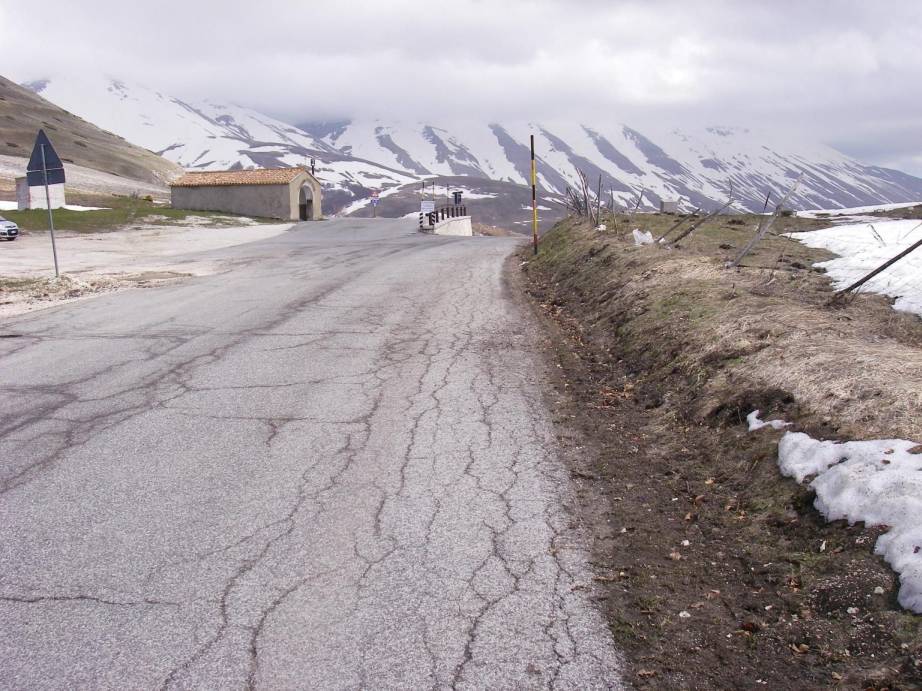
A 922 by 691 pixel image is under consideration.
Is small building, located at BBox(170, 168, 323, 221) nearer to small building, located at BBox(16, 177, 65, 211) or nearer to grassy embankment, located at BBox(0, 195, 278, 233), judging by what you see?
grassy embankment, located at BBox(0, 195, 278, 233)

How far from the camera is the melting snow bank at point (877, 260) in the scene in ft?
31.9

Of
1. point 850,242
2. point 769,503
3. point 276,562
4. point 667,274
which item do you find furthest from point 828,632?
point 850,242

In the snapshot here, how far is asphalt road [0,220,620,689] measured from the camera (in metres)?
3.27

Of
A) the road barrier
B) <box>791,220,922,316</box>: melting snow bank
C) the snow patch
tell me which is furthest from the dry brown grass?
the road barrier

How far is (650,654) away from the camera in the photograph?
10.9 ft

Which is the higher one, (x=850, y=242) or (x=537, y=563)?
(x=850, y=242)

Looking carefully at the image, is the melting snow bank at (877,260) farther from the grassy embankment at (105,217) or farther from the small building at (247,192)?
the small building at (247,192)

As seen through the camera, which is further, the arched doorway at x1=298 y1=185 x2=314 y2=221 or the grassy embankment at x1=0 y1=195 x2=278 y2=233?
the arched doorway at x1=298 y1=185 x2=314 y2=221

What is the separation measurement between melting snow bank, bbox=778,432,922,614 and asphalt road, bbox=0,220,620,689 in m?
1.47

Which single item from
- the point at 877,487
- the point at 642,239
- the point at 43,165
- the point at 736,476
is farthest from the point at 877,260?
the point at 43,165

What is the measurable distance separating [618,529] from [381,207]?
545 ft

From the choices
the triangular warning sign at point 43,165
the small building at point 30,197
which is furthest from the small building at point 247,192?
the triangular warning sign at point 43,165

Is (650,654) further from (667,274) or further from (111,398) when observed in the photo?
(667,274)

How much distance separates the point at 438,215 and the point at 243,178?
1742 centimetres
